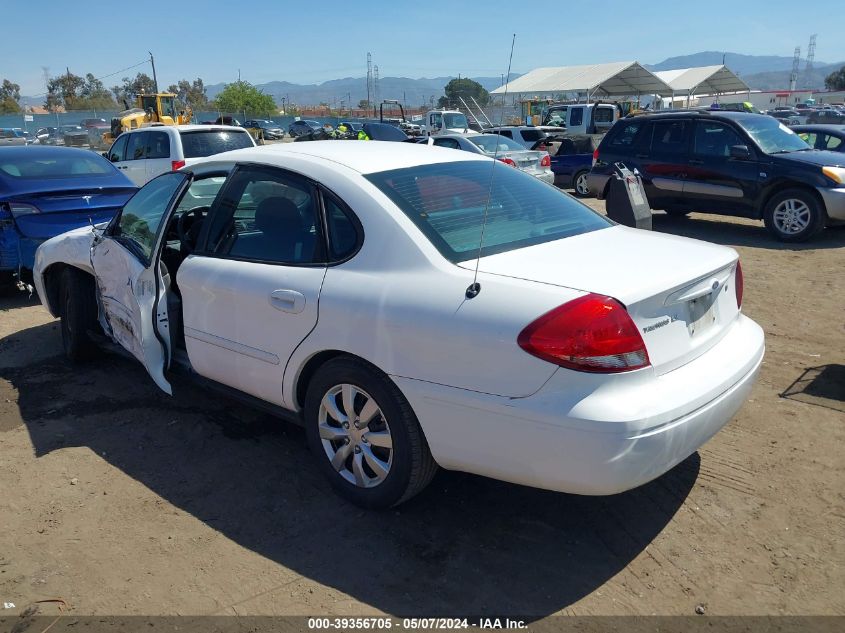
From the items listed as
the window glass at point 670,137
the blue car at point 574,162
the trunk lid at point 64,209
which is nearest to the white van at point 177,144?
the trunk lid at point 64,209

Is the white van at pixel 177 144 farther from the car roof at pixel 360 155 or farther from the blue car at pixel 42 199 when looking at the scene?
the car roof at pixel 360 155

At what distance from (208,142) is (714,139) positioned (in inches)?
315

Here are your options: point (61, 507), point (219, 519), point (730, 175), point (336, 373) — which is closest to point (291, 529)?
point (219, 519)

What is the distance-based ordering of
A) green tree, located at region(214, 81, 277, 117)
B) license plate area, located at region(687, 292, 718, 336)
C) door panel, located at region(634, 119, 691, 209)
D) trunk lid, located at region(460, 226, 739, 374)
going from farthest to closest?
green tree, located at region(214, 81, 277, 117)
door panel, located at region(634, 119, 691, 209)
license plate area, located at region(687, 292, 718, 336)
trunk lid, located at region(460, 226, 739, 374)

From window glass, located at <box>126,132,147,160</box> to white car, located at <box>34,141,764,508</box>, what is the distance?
8.61 m

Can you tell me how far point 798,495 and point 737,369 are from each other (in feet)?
2.75

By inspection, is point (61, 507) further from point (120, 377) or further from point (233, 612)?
point (120, 377)

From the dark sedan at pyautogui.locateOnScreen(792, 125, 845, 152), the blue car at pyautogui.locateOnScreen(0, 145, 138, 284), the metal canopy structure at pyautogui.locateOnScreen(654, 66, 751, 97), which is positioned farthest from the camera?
the metal canopy structure at pyautogui.locateOnScreen(654, 66, 751, 97)

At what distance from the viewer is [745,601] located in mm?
2746

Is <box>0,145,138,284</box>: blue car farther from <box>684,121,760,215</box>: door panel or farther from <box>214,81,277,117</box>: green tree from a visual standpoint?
<box>214,81,277,117</box>: green tree

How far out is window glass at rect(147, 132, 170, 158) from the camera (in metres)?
11.6

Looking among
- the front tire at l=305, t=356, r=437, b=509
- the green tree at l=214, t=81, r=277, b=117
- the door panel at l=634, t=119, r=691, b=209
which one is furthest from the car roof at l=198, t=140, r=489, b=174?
the green tree at l=214, t=81, r=277, b=117

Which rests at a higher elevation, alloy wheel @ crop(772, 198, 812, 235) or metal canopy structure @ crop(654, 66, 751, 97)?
metal canopy structure @ crop(654, 66, 751, 97)

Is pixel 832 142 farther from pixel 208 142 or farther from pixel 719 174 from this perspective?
pixel 208 142
